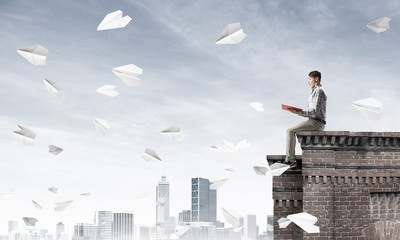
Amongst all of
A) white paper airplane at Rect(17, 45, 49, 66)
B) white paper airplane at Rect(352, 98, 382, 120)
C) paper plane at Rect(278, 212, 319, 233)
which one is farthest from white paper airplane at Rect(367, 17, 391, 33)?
white paper airplane at Rect(17, 45, 49, 66)

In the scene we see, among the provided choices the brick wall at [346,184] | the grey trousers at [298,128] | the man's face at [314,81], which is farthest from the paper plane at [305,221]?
the man's face at [314,81]

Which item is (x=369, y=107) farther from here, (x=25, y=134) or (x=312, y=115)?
(x=25, y=134)

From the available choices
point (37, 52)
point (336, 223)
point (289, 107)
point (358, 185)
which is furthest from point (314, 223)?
point (37, 52)

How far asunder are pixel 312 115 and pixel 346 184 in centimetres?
243

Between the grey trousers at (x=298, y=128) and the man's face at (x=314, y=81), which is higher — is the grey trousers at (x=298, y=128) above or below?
below

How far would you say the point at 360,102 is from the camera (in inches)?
564

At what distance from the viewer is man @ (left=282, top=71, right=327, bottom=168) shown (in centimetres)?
1483

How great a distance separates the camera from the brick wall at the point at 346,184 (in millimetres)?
15430

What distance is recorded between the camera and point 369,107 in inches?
562

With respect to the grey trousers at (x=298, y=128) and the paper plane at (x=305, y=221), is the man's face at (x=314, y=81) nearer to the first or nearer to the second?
the grey trousers at (x=298, y=128)

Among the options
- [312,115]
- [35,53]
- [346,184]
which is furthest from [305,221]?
[35,53]

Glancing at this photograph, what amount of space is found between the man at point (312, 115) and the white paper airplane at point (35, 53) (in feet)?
21.8

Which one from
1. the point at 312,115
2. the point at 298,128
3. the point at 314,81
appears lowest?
the point at 298,128

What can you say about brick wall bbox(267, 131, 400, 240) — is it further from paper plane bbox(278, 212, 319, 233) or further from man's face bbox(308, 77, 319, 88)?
man's face bbox(308, 77, 319, 88)
